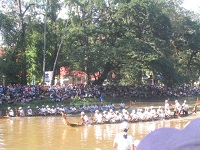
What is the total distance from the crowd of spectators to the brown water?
442 centimetres

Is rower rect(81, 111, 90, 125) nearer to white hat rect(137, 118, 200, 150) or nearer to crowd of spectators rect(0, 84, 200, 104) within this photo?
crowd of spectators rect(0, 84, 200, 104)

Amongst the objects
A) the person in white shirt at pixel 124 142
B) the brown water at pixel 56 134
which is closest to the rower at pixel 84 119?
the brown water at pixel 56 134

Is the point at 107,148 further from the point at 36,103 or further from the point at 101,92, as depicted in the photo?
the point at 101,92

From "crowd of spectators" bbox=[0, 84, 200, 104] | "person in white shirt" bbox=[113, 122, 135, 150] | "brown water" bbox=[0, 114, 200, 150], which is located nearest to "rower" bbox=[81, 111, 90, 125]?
"brown water" bbox=[0, 114, 200, 150]

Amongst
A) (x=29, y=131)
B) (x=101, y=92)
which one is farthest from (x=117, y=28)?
(x=29, y=131)

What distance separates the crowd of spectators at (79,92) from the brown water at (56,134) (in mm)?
4421

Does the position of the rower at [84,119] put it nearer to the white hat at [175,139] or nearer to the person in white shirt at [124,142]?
the person in white shirt at [124,142]

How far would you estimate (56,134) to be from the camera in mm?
15727

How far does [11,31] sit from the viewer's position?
28.5 m

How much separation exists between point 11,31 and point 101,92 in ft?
36.7

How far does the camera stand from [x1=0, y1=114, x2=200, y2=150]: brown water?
12727 millimetres

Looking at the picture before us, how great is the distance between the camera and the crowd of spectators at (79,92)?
25750 millimetres

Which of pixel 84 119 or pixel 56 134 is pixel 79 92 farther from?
pixel 56 134

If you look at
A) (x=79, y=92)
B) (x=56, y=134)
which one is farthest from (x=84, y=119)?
(x=79, y=92)
